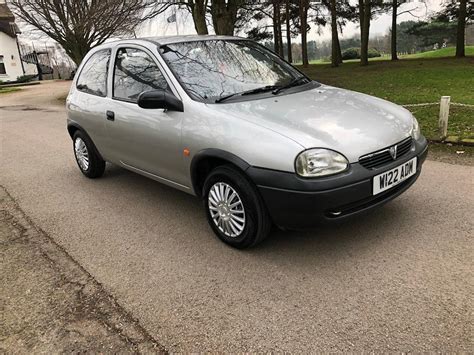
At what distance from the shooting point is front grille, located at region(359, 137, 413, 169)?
3.15 metres

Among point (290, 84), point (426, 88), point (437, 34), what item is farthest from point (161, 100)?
point (437, 34)

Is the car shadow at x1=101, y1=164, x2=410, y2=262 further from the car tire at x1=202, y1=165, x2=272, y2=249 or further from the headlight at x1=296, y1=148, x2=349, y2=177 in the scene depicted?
the headlight at x1=296, y1=148, x2=349, y2=177

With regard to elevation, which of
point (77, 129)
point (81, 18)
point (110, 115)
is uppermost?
point (81, 18)

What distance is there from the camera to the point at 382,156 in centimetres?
325

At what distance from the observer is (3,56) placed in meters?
43.5

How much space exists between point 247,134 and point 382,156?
41.8 inches

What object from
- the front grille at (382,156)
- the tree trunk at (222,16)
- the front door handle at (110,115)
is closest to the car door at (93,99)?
the front door handle at (110,115)

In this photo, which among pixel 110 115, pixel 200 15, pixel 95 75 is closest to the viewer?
pixel 110 115

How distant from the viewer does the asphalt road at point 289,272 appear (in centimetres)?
254

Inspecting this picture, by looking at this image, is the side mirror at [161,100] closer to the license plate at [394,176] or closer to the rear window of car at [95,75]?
the rear window of car at [95,75]

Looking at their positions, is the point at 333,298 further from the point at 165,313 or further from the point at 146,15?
the point at 146,15

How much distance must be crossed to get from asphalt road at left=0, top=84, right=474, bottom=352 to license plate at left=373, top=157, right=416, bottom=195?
526 mm

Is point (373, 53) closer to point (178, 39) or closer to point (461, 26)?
point (461, 26)

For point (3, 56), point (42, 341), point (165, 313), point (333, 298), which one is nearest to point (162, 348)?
point (165, 313)
